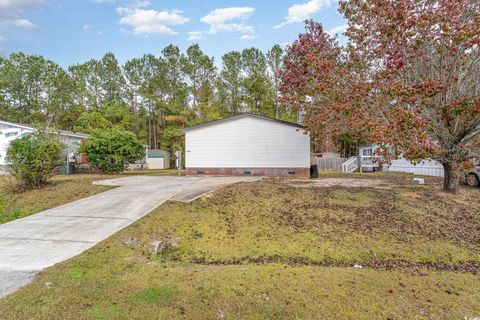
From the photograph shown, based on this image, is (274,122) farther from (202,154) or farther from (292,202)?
(292,202)

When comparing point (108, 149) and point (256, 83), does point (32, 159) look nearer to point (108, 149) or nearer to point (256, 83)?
point (108, 149)

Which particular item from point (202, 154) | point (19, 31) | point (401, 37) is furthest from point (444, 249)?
point (19, 31)

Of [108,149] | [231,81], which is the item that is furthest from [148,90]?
[108,149]

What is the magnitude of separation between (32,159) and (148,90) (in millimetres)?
24237

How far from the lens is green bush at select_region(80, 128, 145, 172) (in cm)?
1712

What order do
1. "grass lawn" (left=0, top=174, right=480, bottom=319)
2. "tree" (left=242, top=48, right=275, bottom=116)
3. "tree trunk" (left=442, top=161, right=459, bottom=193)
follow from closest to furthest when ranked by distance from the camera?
"grass lawn" (left=0, top=174, right=480, bottom=319) < "tree trunk" (left=442, top=161, right=459, bottom=193) < "tree" (left=242, top=48, right=275, bottom=116)

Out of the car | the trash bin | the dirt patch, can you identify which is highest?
the trash bin

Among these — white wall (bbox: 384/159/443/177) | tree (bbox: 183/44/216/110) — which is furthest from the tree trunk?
Result: tree (bbox: 183/44/216/110)

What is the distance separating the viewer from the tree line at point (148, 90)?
3067 centimetres

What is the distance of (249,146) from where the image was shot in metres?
16.9

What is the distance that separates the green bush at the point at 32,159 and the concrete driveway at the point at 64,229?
10.7 ft

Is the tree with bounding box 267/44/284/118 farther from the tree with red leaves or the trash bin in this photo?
the tree with red leaves

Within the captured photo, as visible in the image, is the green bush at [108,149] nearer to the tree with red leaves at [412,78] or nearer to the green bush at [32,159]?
the green bush at [32,159]

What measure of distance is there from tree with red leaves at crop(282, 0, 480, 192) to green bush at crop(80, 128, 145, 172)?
13.0m
